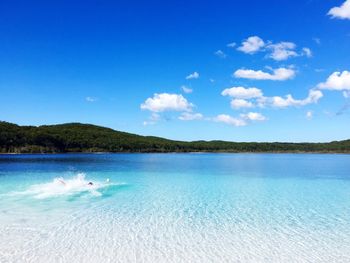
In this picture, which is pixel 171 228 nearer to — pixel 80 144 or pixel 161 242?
pixel 161 242

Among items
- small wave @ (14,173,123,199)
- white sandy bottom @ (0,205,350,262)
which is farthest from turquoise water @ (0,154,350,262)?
small wave @ (14,173,123,199)

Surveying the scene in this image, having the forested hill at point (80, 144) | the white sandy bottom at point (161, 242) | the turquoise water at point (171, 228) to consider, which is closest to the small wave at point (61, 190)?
the turquoise water at point (171, 228)

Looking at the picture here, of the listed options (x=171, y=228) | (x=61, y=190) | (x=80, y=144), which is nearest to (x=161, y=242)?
(x=171, y=228)

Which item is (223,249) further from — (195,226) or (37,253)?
(37,253)

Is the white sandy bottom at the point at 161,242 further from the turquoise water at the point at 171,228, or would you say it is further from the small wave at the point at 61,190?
the small wave at the point at 61,190

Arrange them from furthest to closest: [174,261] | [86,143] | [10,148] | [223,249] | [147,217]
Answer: [86,143] < [10,148] < [147,217] < [223,249] < [174,261]

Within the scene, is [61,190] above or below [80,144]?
Result: below

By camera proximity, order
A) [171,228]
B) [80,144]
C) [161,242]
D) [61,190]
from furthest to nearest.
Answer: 1. [80,144]
2. [61,190]
3. [171,228]
4. [161,242]

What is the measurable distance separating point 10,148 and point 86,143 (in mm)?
35149

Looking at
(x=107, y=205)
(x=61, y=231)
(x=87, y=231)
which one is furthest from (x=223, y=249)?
(x=107, y=205)

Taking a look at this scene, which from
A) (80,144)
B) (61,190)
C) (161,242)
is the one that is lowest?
(161,242)

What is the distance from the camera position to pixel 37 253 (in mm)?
7723

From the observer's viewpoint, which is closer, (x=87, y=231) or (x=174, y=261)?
(x=174, y=261)

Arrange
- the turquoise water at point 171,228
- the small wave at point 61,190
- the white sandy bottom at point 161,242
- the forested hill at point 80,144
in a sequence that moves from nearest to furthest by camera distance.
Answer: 1. the white sandy bottom at point 161,242
2. the turquoise water at point 171,228
3. the small wave at point 61,190
4. the forested hill at point 80,144
